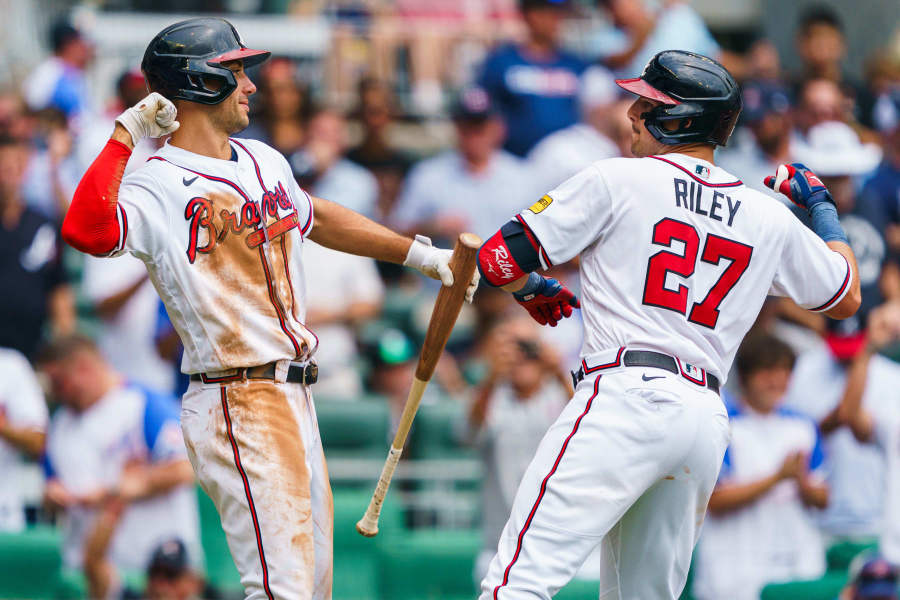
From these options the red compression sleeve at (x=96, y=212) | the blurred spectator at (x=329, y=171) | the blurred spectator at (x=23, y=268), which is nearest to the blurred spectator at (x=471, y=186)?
the blurred spectator at (x=329, y=171)

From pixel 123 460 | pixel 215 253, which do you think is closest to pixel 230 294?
pixel 215 253

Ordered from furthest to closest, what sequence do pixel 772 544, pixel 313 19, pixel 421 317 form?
1. pixel 313 19
2. pixel 421 317
3. pixel 772 544

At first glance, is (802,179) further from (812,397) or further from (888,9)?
(888,9)

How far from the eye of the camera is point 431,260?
191 inches

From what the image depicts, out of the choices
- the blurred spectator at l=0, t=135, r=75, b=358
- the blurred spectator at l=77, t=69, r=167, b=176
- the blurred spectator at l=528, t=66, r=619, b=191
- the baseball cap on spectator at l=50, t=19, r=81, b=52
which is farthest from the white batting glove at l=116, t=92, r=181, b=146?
the baseball cap on spectator at l=50, t=19, r=81, b=52

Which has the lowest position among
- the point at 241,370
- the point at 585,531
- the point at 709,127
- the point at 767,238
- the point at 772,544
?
the point at 772,544

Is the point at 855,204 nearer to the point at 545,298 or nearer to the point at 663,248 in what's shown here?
the point at 545,298

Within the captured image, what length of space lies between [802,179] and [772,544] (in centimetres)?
276

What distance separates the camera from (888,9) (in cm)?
1448

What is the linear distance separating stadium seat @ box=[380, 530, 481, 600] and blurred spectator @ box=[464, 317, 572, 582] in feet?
1.80

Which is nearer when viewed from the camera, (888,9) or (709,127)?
(709,127)

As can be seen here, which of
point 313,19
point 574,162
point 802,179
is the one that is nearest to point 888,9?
point 313,19

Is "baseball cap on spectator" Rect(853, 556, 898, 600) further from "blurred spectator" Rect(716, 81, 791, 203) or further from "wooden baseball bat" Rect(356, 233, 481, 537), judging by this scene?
"wooden baseball bat" Rect(356, 233, 481, 537)

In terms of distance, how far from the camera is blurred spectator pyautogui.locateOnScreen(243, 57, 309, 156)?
937 centimetres
